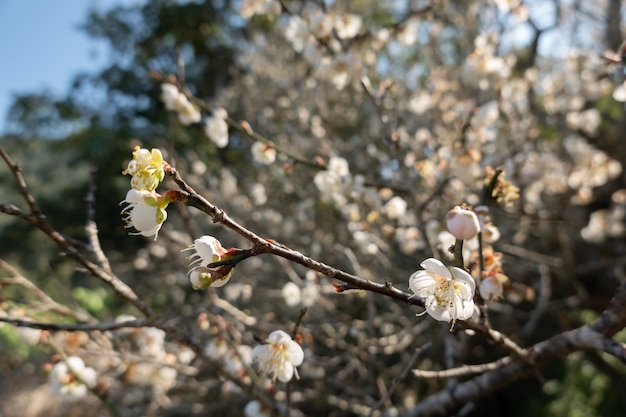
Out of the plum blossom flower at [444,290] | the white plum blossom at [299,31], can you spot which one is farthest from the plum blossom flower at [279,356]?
the white plum blossom at [299,31]

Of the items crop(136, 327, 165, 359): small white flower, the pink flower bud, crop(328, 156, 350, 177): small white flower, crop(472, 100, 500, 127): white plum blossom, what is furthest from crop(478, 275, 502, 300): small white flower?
crop(136, 327, 165, 359): small white flower

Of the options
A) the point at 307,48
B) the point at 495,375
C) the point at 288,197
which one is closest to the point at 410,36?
the point at 307,48

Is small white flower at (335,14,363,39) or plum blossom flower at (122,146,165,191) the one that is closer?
plum blossom flower at (122,146,165,191)

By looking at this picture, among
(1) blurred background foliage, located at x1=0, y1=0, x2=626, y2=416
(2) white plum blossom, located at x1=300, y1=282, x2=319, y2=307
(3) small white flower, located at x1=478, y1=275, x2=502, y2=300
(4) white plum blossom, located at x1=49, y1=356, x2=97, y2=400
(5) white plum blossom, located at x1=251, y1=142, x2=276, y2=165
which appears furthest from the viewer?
(1) blurred background foliage, located at x1=0, y1=0, x2=626, y2=416

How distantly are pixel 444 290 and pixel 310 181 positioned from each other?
3.21m

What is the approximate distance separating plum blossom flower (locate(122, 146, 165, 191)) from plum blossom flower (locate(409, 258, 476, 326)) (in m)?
0.49

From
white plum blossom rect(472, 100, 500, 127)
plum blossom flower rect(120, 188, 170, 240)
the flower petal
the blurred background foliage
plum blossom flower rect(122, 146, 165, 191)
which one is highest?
plum blossom flower rect(122, 146, 165, 191)

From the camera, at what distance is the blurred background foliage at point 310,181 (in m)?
2.70

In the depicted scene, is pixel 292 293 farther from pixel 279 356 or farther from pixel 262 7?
pixel 262 7

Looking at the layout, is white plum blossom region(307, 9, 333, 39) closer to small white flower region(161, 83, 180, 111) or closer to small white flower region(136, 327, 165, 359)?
small white flower region(161, 83, 180, 111)

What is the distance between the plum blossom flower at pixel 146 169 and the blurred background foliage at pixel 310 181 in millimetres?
708

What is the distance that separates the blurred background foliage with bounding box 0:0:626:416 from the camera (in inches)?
106

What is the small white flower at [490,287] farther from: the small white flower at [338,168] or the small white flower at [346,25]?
the small white flower at [346,25]

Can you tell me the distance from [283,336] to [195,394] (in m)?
2.34
